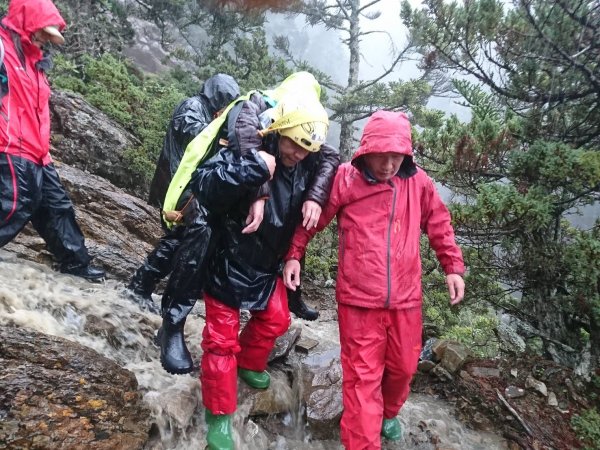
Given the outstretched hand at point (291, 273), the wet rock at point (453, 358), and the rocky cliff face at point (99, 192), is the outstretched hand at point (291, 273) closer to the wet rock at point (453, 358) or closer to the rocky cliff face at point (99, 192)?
the wet rock at point (453, 358)

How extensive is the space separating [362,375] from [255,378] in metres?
1.13

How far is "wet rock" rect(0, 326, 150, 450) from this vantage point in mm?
2455

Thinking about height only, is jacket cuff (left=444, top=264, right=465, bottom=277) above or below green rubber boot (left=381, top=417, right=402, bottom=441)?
above

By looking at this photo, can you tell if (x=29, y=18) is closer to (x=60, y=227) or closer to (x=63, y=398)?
(x=60, y=227)

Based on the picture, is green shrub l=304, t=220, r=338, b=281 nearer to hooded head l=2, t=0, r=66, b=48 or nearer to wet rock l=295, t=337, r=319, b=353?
wet rock l=295, t=337, r=319, b=353

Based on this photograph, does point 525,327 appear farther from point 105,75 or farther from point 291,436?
point 105,75

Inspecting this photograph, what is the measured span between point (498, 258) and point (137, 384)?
3.67 meters

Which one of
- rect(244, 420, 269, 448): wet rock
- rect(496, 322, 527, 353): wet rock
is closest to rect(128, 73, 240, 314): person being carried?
rect(244, 420, 269, 448): wet rock

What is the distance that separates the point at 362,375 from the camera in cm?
276

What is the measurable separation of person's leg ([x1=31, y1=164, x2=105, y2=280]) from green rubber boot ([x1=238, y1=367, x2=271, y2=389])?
2409mm

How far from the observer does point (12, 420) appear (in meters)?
2.44

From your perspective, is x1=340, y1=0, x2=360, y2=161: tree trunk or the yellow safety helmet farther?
x1=340, y1=0, x2=360, y2=161: tree trunk

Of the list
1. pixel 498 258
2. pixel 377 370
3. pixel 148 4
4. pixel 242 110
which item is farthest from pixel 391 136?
pixel 148 4

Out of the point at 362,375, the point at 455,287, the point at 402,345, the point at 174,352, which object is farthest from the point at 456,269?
the point at 174,352
